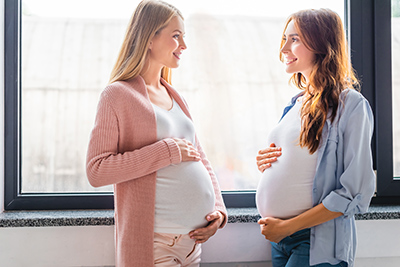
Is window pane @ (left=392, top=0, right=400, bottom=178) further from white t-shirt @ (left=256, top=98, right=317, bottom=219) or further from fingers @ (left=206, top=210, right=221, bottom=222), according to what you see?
fingers @ (left=206, top=210, right=221, bottom=222)

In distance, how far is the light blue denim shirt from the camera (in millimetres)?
1273

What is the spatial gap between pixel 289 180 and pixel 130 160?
1.83ft

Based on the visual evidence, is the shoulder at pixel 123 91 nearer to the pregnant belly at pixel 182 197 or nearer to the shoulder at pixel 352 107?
the pregnant belly at pixel 182 197

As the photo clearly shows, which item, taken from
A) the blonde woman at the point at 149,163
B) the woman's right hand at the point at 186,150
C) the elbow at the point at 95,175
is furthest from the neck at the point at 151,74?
the elbow at the point at 95,175

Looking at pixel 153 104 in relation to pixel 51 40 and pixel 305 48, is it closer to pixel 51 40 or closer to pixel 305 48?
pixel 305 48

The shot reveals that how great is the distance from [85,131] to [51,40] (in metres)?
0.44

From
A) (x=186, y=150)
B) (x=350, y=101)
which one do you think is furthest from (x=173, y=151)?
(x=350, y=101)

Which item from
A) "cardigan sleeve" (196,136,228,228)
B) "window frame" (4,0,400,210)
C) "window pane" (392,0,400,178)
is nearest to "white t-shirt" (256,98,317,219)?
"cardigan sleeve" (196,136,228,228)

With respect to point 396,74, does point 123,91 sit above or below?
below

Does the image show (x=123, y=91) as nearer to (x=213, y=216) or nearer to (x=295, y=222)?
(x=213, y=216)

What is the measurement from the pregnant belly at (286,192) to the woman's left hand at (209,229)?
176 mm

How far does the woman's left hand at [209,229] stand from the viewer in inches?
51.8

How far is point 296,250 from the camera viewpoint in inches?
53.9

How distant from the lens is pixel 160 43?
54.9 inches
